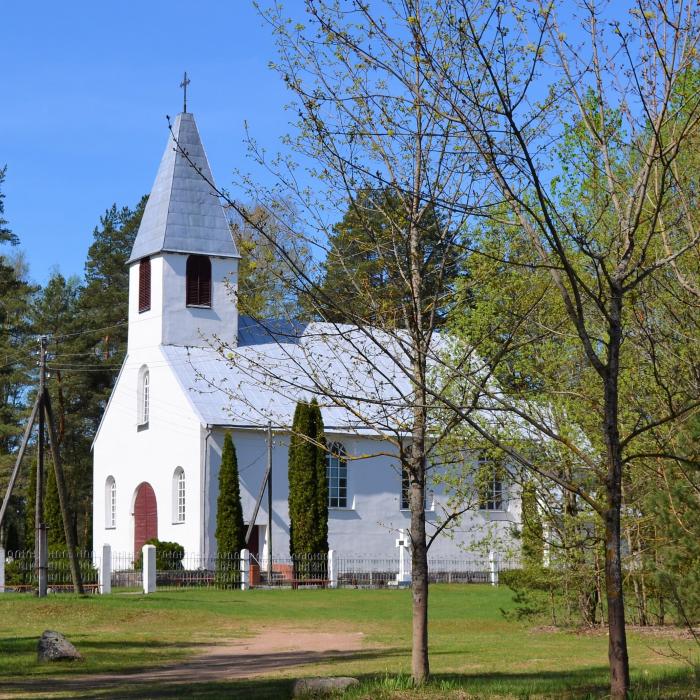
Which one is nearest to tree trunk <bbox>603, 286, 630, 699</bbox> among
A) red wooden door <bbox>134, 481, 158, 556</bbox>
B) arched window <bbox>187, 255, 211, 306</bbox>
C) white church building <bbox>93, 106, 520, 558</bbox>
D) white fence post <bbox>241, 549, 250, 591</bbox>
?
white fence post <bbox>241, 549, 250, 591</bbox>

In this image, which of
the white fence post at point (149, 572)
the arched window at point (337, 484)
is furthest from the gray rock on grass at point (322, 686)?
the arched window at point (337, 484)

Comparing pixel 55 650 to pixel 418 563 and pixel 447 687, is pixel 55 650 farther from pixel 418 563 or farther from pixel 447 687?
pixel 447 687

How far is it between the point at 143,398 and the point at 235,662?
1098 inches

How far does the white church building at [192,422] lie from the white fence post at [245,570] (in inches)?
158

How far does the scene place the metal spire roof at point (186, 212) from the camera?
1688 inches

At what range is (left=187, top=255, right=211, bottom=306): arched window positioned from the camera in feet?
142

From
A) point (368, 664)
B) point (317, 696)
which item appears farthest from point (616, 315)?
point (368, 664)

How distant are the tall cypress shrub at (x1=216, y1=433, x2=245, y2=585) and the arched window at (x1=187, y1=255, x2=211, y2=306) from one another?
6.25 m

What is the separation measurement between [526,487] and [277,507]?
2398 cm

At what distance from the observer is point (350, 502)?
A: 140 ft

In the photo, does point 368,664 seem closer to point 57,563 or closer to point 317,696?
point 317,696

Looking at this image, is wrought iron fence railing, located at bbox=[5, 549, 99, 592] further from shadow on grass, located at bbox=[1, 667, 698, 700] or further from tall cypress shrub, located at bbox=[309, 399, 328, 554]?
shadow on grass, located at bbox=[1, 667, 698, 700]

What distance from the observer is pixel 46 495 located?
1810 inches

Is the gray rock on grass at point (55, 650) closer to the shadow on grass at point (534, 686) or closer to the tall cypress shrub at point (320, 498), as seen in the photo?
the shadow on grass at point (534, 686)
